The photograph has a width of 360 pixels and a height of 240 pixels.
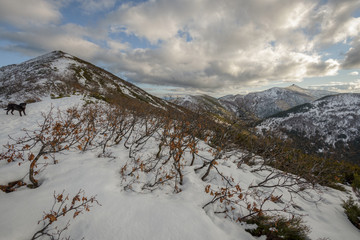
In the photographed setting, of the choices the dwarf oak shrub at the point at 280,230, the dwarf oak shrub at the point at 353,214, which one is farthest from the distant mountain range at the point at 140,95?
the dwarf oak shrub at the point at 280,230

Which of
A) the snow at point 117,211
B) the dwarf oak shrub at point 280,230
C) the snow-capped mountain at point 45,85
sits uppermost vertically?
the snow-capped mountain at point 45,85

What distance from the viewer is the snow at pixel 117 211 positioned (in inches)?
108

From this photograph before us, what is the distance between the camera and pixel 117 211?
3178 mm

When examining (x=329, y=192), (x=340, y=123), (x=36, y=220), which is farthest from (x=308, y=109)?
(x=36, y=220)

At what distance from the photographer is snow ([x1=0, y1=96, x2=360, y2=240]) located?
276 centimetres

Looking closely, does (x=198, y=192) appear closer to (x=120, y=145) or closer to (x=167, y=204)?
(x=167, y=204)

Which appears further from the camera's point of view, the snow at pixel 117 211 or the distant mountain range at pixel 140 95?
the distant mountain range at pixel 140 95

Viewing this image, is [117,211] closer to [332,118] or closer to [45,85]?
[45,85]

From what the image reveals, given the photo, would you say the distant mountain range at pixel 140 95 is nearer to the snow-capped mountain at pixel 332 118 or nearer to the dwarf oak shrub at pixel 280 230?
the snow-capped mountain at pixel 332 118

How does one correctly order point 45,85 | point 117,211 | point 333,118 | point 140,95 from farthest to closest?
point 333,118 → point 140,95 → point 45,85 → point 117,211

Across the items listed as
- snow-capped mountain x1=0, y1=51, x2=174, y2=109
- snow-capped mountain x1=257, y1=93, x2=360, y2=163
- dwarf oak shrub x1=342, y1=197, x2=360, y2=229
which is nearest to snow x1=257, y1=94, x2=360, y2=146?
snow-capped mountain x1=257, y1=93, x2=360, y2=163

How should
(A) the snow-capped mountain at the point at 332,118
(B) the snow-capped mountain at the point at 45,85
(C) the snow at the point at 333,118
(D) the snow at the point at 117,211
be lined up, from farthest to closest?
(C) the snow at the point at 333,118, (A) the snow-capped mountain at the point at 332,118, (B) the snow-capped mountain at the point at 45,85, (D) the snow at the point at 117,211

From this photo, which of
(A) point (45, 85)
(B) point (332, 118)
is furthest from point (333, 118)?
(A) point (45, 85)

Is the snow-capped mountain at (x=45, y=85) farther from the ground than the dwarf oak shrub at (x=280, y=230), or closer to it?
farther from the ground
